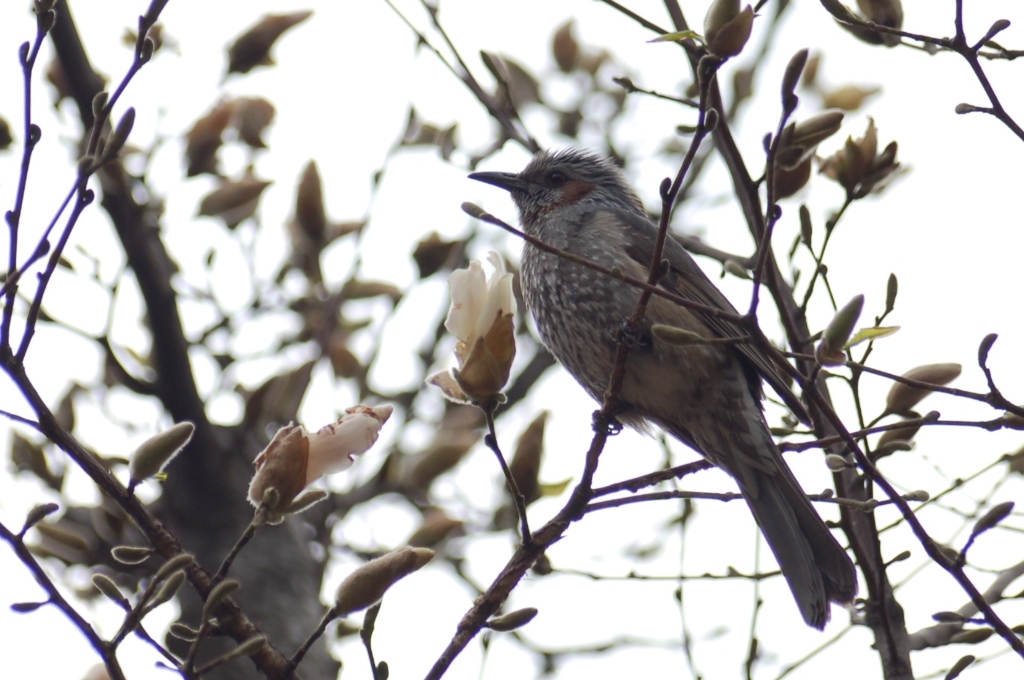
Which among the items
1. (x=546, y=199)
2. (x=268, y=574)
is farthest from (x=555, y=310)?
(x=268, y=574)

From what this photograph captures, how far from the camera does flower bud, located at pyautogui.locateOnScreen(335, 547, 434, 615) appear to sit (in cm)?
200

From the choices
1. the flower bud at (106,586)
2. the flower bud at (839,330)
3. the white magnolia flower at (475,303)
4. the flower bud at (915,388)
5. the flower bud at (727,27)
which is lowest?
the flower bud at (106,586)

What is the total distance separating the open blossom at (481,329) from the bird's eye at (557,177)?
2.73 m

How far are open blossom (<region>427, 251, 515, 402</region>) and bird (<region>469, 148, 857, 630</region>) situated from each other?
1.22 metres

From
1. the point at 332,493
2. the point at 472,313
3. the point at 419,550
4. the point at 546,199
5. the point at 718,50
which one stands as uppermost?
the point at 546,199

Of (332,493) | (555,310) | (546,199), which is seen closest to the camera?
(555,310)

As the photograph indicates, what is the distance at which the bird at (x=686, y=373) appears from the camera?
11.6 ft

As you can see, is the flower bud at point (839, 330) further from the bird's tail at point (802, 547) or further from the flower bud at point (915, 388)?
the bird's tail at point (802, 547)

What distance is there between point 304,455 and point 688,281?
2.52 meters

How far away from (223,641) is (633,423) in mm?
1741

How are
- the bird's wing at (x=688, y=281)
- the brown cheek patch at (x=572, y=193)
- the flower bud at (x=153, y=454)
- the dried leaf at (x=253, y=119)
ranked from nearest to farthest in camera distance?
the flower bud at (x=153, y=454) → the bird's wing at (x=688, y=281) → the dried leaf at (x=253, y=119) → the brown cheek patch at (x=572, y=193)

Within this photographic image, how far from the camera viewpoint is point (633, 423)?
4.19 metres

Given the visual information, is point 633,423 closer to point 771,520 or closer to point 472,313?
point 771,520

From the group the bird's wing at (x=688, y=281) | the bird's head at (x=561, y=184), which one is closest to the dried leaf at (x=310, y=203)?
the bird's head at (x=561, y=184)
